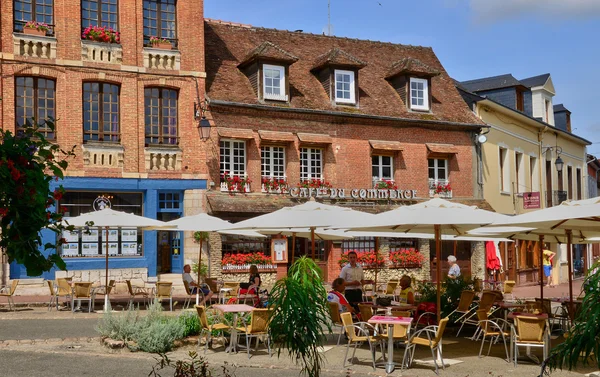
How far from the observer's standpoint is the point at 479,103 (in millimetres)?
28875

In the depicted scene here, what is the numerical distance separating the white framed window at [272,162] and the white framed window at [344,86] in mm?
3135

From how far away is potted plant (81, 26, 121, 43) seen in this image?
21906mm

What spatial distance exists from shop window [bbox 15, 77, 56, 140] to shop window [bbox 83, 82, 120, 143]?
96cm

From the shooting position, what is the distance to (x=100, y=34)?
2198cm

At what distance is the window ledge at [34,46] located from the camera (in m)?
20.9

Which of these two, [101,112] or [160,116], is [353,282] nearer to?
[160,116]

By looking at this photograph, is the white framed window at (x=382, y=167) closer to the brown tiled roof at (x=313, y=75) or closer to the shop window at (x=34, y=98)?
the brown tiled roof at (x=313, y=75)

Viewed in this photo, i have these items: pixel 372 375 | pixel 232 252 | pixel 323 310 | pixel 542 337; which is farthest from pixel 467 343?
pixel 232 252

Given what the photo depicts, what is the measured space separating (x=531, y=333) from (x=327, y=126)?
16013mm

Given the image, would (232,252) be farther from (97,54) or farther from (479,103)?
(479,103)

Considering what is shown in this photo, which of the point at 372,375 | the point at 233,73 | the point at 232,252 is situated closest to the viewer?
the point at 372,375

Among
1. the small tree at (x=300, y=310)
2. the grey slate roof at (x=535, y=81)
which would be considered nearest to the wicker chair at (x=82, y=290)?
the small tree at (x=300, y=310)

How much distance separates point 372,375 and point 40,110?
15.3 metres

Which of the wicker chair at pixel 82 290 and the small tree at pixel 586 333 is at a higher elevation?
the small tree at pixel 586 333
